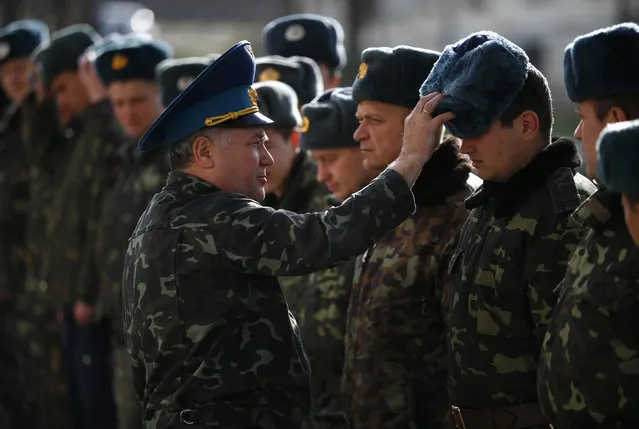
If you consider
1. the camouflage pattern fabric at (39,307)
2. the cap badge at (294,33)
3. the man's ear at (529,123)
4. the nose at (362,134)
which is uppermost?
the man's ear at (529,123)

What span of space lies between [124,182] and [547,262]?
367 centimetres

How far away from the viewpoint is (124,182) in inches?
283

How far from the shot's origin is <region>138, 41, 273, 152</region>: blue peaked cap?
13.6ft

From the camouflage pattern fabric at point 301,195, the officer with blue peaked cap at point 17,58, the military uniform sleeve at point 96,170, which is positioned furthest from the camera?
the officer with blue peaked cap at point 17,58

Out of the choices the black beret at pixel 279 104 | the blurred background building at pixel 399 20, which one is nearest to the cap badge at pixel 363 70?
the black beret at pixel 279 104

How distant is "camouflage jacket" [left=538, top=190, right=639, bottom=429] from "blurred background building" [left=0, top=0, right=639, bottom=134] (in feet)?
39.0

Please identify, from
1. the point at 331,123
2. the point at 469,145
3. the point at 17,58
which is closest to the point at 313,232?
the point at 469,145

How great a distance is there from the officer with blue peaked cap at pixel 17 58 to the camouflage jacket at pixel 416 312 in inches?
208

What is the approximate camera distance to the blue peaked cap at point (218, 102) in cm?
415

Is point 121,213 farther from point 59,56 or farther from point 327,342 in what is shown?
point 327,342

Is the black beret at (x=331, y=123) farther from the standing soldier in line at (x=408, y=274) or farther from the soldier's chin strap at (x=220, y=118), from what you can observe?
the soldier's chin strap at (x=220, y=118)

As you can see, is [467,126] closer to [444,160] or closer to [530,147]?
[530,147]

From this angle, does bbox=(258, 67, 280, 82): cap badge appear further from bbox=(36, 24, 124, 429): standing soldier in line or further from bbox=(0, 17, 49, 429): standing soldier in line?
bbox=(0, 17, 49, 429): standing soldier in line

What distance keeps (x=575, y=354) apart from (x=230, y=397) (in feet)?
3.73
